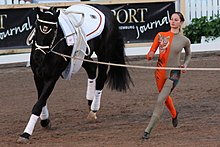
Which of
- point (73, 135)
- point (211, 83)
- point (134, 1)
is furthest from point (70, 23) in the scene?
point (134, 1)

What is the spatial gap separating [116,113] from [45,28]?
2098mm

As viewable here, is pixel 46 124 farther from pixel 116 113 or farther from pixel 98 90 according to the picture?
pixel 116 113

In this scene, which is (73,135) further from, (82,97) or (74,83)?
(74,83)

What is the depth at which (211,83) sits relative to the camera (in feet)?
38.4

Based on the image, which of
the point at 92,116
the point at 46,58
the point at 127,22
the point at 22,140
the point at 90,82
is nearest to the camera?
the point at 22,140

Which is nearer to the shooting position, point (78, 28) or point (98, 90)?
point (78, 28)

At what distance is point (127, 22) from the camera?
51.9 ft

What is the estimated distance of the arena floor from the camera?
7.76 meters

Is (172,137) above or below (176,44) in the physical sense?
below

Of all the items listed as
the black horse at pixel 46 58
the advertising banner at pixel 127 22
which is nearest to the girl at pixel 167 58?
the black horse at pixel 46 58

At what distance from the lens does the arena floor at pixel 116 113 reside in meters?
7.76

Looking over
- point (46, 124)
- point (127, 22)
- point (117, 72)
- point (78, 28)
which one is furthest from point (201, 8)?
point (46, 124)

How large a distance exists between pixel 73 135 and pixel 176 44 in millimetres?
1660

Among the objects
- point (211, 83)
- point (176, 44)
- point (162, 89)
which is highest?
point (176, 44)
